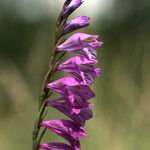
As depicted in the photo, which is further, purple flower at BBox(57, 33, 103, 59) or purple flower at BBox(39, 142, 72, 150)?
purple flower at BBox(39, 142, 72, 150)

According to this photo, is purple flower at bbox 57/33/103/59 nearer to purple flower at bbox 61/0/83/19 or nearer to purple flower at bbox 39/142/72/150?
purple flower at bbox 61/0/83/19

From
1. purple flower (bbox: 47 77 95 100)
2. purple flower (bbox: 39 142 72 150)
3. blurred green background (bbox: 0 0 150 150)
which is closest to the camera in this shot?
purple flower (bbox: 47 77 95 100)

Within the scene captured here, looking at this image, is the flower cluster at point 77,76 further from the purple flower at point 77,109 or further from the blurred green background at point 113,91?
the blurred green background at point 113,91

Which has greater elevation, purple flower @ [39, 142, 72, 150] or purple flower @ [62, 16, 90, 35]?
purple flower @ [62, 16, 90, 35]

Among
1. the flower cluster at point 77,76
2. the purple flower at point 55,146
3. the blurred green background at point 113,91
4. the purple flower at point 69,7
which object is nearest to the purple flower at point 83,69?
the flower cluster at point 77,76

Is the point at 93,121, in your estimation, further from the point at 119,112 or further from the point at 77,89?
the point at 77,89

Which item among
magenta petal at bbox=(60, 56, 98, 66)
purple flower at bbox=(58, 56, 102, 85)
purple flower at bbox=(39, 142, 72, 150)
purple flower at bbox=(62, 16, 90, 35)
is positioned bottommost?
purple flower at bbox=(39, 142, 72, 150)

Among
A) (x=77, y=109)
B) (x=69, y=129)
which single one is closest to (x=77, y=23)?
(x=77, y=109)

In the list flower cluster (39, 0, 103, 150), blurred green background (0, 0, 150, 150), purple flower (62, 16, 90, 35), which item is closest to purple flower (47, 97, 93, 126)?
flower cluster (39, 0, 103, 150)
